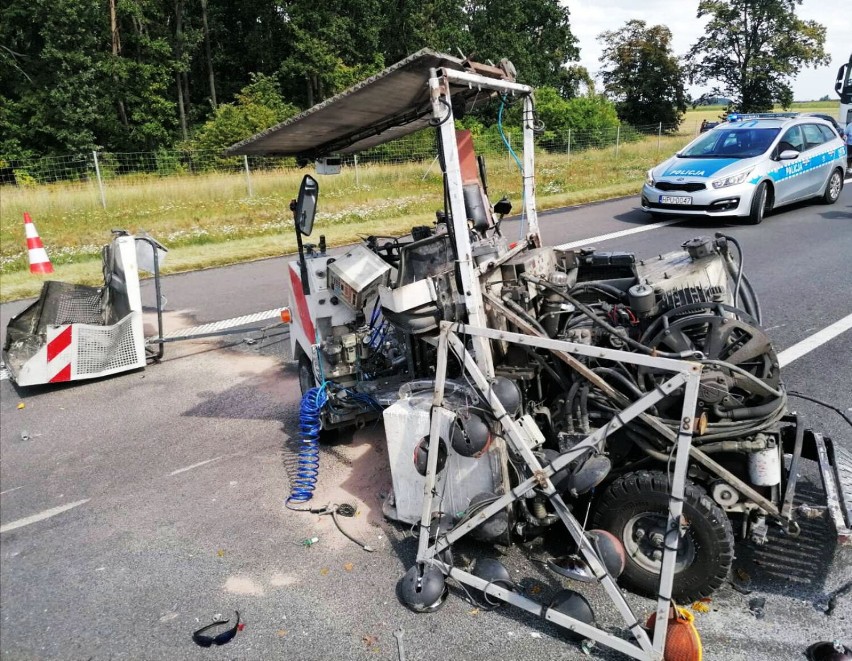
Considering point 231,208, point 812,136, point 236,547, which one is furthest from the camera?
point 231,208

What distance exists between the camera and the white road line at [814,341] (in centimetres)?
584

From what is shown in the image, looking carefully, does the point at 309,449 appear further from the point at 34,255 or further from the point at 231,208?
the point at 231,208

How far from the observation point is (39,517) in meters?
4.34

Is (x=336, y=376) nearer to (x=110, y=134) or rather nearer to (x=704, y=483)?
(x=704, y=483)

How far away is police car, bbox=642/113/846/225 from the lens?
1171cm

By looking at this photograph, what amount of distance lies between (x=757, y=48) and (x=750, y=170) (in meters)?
34.7

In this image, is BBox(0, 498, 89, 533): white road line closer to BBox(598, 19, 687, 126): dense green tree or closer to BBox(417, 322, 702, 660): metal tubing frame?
BBox(417, 322, 702, 660): metal tubing frame

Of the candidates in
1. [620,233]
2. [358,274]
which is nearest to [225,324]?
[358,274]

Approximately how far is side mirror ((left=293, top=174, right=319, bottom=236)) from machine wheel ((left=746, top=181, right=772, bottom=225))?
385 inches

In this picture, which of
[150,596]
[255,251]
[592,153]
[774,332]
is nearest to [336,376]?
[150,596]

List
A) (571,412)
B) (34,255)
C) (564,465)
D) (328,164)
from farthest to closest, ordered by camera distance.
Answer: (34,255) → (328,164) → (571,412) → (564,465)

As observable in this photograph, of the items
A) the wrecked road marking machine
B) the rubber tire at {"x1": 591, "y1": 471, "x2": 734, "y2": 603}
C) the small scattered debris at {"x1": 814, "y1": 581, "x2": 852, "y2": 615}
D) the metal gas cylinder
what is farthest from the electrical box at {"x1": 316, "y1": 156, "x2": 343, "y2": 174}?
the small scattered debris at {"x1": 814, "y1": 581, "x2": 852, "y2": 615}

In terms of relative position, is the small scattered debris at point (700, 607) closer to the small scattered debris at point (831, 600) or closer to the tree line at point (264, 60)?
the small scattered debris at point (831, 600)

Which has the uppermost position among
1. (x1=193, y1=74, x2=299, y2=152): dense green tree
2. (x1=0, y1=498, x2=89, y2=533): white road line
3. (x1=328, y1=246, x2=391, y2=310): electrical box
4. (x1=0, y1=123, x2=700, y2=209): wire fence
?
(x1=193, y1=74, x2=299, y2=152): dense green tree
